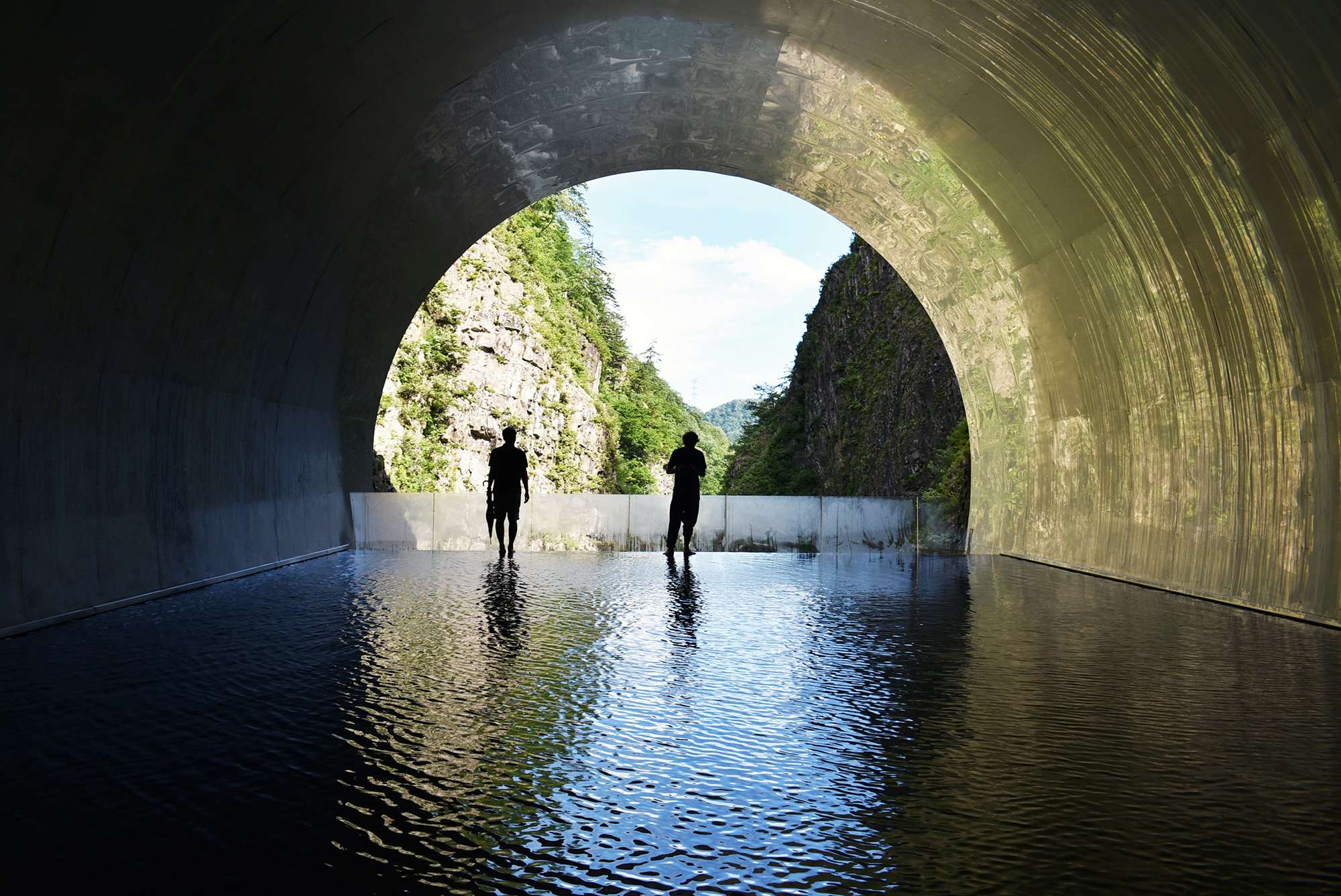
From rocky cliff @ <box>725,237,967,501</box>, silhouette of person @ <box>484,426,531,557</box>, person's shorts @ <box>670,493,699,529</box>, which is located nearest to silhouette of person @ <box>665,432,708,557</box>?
person's shorts @ <box>670,493,699,529</box>

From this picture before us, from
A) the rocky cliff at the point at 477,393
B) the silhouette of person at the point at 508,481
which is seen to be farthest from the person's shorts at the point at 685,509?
the rocky cliff at the point at 477,393

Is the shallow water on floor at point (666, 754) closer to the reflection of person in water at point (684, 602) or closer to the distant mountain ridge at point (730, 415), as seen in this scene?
the reflection of person in water at point (684, 602)

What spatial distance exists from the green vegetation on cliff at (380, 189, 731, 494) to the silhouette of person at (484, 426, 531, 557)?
597 inches

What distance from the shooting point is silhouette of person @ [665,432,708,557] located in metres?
15.4

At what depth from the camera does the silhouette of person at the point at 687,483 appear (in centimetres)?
1541

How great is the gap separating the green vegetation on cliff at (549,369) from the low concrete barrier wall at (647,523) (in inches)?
508

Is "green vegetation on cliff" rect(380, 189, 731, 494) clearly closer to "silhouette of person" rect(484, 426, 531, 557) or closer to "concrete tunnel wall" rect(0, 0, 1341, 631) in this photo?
"silhouette of person" rect(484, 426, 531, 557)

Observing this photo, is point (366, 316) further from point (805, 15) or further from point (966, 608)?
point (966, 608)

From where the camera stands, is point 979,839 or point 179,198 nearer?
point 979,839

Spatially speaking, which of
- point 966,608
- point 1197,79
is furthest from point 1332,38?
point 966,608

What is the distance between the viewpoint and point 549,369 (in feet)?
133

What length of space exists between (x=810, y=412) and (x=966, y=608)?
4323cm

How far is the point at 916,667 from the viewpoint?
21.6ft

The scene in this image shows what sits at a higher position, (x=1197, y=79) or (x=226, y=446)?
(x=1197, y=79)
